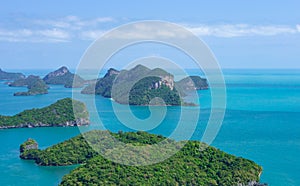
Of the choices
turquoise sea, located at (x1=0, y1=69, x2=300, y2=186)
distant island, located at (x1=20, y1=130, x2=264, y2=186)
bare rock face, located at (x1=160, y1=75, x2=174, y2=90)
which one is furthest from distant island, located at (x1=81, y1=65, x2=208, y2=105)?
distant island, located at (x1=20, y1=130, x2=264, y2=186)

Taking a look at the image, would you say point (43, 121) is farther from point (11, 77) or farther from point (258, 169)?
point (11, 77)

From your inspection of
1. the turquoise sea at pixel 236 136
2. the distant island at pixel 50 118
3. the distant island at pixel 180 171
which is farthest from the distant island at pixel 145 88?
the distant island at pixel 180 171

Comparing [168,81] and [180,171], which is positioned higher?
[168,81]

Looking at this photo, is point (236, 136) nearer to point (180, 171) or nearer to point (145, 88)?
point (180, 171)

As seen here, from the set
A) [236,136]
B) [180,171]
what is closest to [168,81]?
[236,136]

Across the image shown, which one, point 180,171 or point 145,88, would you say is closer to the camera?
point 180,171

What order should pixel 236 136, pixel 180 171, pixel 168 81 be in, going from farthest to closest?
pixel 168 81, pixel 236 136, pixel 180 171

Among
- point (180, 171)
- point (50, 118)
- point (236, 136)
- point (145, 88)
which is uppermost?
point (145, 88)

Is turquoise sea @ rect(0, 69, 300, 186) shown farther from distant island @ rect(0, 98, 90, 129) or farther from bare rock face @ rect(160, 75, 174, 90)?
bare rock face @ rect(160, 75, 174, 90)

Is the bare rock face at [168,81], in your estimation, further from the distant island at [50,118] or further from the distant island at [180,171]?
the distant island at [180,171]

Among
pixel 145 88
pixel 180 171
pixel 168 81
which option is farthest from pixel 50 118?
pixel 168 81

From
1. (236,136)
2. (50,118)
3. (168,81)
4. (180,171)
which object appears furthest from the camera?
(168,81)
